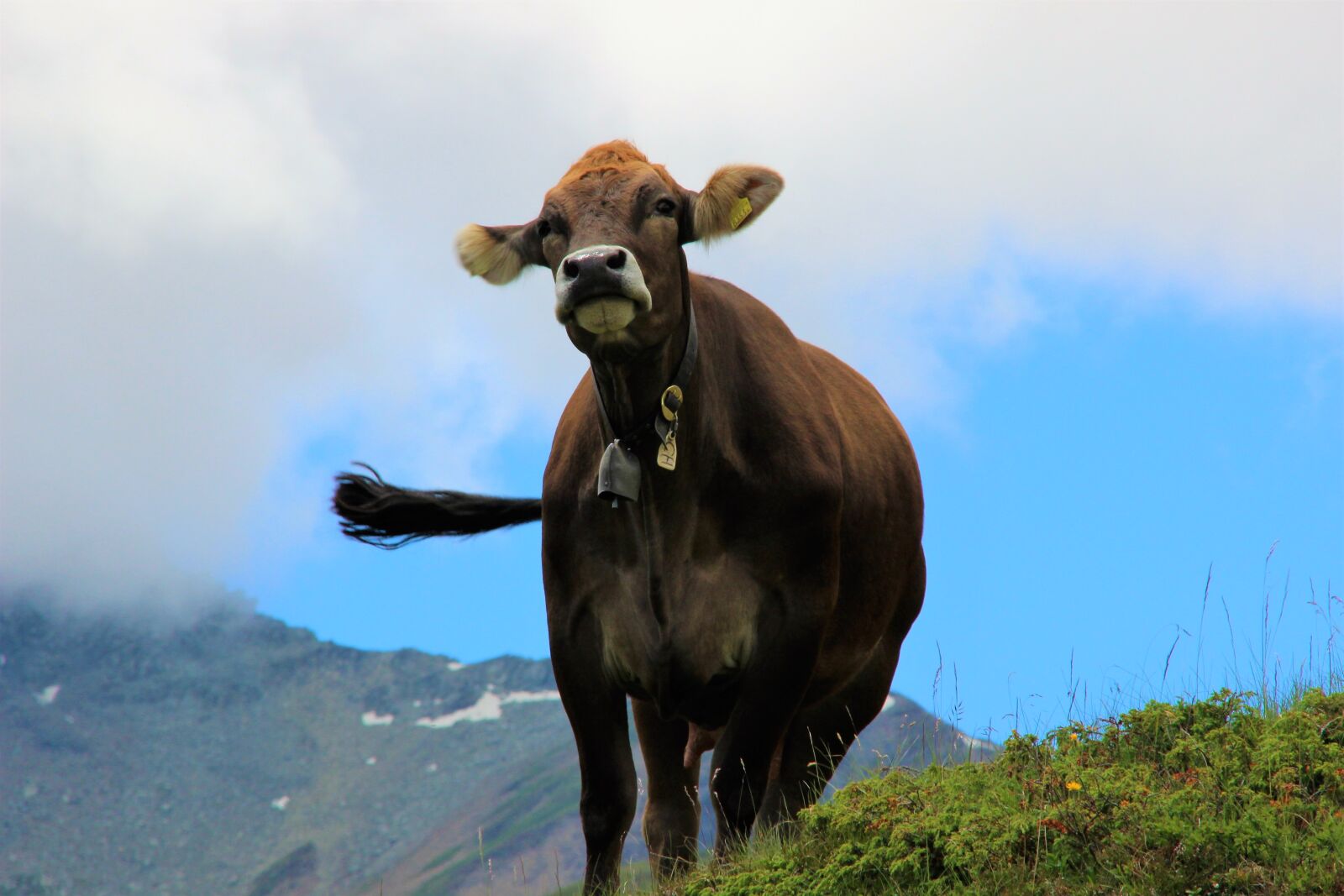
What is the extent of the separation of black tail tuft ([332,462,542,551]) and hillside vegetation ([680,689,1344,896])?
4108mm

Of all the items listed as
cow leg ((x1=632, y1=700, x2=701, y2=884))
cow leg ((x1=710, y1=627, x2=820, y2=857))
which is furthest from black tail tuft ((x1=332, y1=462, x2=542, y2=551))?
cow leg ((x1=710, y1=627, x2=820, y2=857))

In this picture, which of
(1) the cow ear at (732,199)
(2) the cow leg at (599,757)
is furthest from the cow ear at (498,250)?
(2) the cow leg at (599,757)

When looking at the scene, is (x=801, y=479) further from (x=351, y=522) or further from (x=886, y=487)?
(x=351, y=522)

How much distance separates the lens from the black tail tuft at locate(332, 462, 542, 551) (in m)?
10.7

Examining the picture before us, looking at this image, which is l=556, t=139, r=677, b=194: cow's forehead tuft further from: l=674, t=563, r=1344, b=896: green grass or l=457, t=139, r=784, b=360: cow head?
l=674, t=563, r=1344, b=896: green grass

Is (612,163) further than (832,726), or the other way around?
(832,726)

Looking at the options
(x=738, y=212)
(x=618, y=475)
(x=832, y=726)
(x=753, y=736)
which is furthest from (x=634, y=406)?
(x=832, y=726)

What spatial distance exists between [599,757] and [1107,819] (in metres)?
2.74

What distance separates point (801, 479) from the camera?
7.74 metres

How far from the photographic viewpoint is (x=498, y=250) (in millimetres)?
7988

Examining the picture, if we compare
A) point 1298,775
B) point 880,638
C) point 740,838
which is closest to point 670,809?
point 740,838

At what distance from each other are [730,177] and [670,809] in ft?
11.1

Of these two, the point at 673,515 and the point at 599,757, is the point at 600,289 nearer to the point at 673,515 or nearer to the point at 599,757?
the point at 673,515

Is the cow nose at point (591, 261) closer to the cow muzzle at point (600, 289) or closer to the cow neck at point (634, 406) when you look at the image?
the cow muzzle at point (600, 289)
